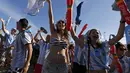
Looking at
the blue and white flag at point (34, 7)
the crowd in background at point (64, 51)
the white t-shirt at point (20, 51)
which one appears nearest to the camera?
the crowd in background at point (64, 51)

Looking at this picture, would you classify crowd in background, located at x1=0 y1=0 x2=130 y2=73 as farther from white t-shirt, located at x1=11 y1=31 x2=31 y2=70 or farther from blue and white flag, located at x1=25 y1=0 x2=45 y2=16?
blue and white flag, located at x1=25 y1=0 x2=45 y2=16

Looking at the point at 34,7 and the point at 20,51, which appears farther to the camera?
the point at 34,7

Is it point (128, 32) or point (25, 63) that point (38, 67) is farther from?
point (128, 32)

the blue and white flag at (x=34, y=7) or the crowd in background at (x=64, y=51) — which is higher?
the blue and white flag at (x=34, y=7)

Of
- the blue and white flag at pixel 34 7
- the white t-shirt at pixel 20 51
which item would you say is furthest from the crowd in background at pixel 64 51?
the blue and white flag at pixel 34 7

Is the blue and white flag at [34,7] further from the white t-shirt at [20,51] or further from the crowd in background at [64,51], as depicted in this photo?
the white t-shirt at [20,51]

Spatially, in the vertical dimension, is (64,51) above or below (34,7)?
below

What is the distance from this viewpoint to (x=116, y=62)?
5316 mm

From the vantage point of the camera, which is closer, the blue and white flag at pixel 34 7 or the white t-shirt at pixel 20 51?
the white t-shirt at pixel 20 51

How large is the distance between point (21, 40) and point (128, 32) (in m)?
2.01

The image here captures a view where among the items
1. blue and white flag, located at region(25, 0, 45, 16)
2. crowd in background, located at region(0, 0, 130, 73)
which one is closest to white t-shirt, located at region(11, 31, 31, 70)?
crowd in background, located at region(0, 0, 130, 73)

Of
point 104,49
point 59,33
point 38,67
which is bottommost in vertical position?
point 38,67

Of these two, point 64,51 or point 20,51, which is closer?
point 20,51

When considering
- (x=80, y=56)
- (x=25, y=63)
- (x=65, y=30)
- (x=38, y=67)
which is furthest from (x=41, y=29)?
(x=25, y=63)
